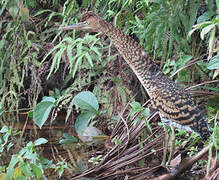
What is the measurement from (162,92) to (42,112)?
827 millimetres

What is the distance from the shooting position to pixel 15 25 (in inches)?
149

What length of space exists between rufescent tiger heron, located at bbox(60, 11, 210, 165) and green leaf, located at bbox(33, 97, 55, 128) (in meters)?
0.55

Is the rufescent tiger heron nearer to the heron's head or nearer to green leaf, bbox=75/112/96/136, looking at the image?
the heron's head

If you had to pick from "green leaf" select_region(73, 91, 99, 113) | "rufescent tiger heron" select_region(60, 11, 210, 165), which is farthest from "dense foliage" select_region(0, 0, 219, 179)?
"rufescent tiger heron" select_region(60, 11, 210, 165)

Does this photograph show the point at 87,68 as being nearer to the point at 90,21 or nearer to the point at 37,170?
the point at 90,21

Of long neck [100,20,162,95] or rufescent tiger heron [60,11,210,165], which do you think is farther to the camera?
long neck [100,20,162,95]

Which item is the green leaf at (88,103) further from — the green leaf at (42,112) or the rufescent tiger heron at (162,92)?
the rufescent tiger heron at (162,92)

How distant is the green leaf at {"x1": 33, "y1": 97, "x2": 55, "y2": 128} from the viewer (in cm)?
232

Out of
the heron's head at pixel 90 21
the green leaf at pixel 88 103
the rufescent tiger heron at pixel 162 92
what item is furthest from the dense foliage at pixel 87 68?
the heron's head at pixel 90 21

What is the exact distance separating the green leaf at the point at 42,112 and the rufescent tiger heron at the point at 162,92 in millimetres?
553

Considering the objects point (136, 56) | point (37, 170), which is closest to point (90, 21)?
point (136, 56)

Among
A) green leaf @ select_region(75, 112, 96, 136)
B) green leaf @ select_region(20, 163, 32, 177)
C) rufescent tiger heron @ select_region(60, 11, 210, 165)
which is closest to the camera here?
green leaf @ select_region(20, 163, 32, 177)

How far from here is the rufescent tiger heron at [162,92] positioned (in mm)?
1967

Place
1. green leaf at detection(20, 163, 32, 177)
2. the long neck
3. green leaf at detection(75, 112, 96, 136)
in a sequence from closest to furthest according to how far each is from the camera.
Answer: green leaf at detection(20, 163, 32, 177) → the long neck → green leaf at detection(75, 112, 96, 136)
